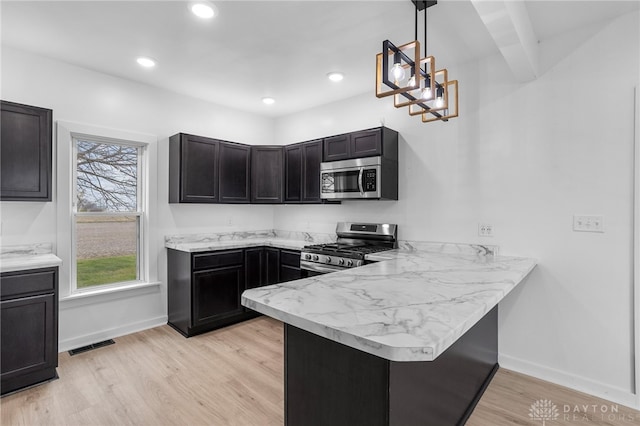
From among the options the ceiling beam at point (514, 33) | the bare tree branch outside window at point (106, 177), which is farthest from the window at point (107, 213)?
the ceiling beam at point (514, 33)

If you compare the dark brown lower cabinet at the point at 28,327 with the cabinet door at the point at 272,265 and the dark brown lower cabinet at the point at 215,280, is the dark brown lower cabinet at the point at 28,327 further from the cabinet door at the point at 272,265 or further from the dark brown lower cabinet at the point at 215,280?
the cabinet door at the point at 272,265

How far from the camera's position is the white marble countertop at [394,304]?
106cm

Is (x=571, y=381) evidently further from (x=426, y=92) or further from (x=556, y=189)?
(x=426, y=92)

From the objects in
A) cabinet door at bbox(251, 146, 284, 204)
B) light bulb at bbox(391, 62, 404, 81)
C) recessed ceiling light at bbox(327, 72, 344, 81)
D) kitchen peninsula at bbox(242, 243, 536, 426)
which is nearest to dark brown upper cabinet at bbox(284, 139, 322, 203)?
cabinet door at bbox(251, 146, 284, 204)

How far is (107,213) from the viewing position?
3.47 m

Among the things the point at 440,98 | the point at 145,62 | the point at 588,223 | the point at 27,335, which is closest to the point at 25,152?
the point at 145,62

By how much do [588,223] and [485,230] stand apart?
0.73 metres

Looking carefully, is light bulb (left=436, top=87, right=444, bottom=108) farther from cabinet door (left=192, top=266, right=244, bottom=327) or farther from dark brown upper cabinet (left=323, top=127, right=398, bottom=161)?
cabinet door (left=192, top=266, right=244, bottom=327)

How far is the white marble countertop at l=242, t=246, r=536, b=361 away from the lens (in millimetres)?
1062

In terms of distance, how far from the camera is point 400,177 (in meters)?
3.56

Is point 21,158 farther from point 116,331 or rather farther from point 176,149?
point 116,331

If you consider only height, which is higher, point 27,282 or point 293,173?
point 293,173

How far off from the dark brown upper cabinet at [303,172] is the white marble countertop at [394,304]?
1.93m

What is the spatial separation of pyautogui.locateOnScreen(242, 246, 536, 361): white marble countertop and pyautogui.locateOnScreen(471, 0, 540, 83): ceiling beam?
1.55 meters
